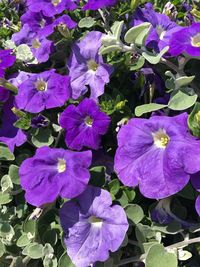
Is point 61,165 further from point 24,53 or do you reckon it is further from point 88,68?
point 24,53

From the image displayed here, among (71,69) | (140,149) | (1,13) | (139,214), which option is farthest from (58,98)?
(1,13)

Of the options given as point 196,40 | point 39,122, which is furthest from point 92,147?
point 196,40

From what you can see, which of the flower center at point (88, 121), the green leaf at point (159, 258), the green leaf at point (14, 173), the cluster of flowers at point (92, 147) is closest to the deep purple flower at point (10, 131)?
the cluster of flowers at point (92, 147)

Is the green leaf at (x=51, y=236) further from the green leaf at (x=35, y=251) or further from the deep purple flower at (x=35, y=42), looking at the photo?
the deep purple flower at (x=35, y=42)

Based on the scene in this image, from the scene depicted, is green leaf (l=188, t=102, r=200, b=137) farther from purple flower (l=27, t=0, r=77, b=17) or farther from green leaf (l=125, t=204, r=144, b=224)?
purple flower (l=27, t=0, r=77, b=17)

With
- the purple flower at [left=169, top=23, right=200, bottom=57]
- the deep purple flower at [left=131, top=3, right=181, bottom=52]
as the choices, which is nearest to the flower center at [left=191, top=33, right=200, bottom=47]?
the purple flower at [left=169, top=23, right=200, bottom=57]
